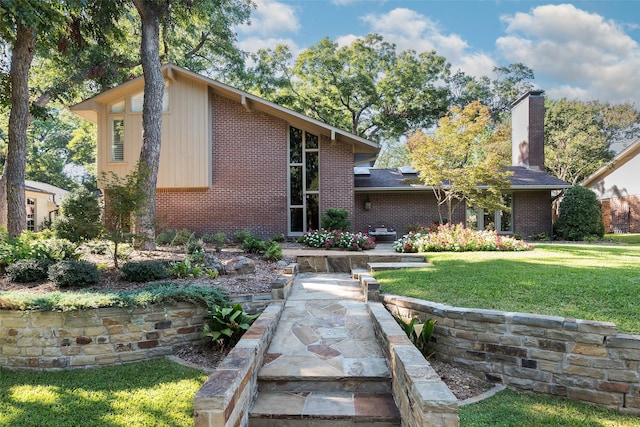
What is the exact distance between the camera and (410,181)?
1285 centimetres

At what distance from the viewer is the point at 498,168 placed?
11.2 meters

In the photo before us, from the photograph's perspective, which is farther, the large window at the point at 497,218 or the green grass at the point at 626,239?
the large window at the point at 497,218

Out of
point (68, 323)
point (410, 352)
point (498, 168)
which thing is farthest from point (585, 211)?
point (68, 323)

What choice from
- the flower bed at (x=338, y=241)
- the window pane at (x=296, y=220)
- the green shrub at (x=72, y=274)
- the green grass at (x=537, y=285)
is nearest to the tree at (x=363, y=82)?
the window pane at (x=296, y=220)

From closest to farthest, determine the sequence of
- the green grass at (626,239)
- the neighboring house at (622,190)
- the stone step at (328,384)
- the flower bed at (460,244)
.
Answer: the stone step at (328,384), the flower bed at (460,244), the green grass at (626,239), the neighboring house at (622,190)

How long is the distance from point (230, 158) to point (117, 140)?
12.4 ft

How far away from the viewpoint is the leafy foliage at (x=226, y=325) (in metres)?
4.09

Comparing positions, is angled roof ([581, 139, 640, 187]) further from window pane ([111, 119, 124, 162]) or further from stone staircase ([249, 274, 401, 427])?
window pane ([111, 119, 124, 162])

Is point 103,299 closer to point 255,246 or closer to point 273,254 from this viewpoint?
point 273,254

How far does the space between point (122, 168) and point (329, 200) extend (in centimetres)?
685

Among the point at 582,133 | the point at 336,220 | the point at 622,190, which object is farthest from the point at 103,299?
the point at 582,133

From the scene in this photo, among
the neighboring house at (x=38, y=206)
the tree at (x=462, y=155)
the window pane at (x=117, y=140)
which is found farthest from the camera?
the neighboring house at (x=38, y=206)

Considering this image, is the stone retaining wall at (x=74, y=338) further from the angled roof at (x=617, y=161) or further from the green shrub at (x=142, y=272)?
the angled roof at (x=617, y=161)

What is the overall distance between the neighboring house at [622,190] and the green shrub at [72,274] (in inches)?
874
